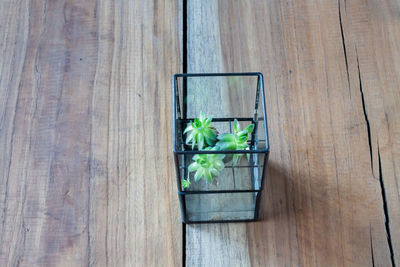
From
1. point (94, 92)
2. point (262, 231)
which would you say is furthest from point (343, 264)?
point (94, 92)

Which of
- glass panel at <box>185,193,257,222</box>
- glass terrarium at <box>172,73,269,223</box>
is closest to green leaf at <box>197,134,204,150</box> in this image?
glass terrarium at <box>172,73,269,223</box>

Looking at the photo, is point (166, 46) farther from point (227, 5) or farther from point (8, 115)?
point (8, 115)

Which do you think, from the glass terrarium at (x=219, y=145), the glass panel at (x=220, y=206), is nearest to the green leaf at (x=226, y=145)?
the glass terrarium at (x=219, y=145)

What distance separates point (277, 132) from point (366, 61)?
26cm

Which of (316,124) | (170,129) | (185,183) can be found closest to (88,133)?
(170,129)

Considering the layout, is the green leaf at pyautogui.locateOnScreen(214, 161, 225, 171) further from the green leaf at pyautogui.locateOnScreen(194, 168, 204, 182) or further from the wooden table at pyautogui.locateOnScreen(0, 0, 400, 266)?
Answer: the wooden table at pyautogui.locateOnScreen(0, 0, 400, 266)

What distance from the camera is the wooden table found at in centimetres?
86

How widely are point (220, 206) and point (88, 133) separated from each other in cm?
32

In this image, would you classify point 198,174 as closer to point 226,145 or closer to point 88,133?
point 226,145

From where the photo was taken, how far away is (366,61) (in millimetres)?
988

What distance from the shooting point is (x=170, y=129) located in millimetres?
944

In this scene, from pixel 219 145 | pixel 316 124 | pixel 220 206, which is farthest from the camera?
pixel 316 124

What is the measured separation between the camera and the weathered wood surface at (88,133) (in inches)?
34.2

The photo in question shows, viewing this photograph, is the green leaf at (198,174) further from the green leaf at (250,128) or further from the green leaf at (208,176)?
the green leaf at (250,128)
